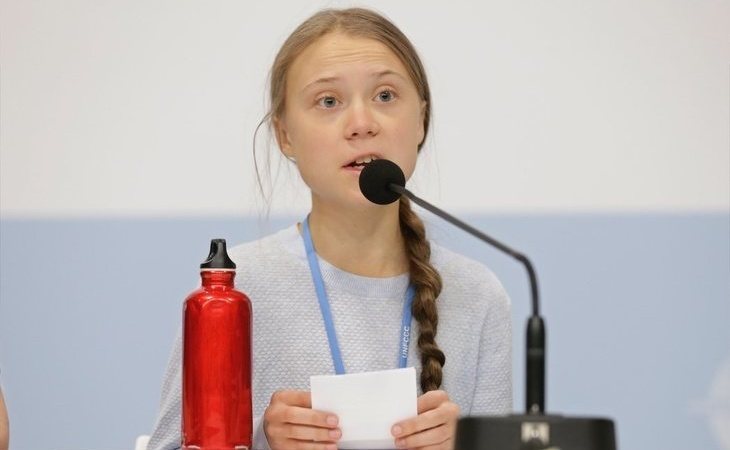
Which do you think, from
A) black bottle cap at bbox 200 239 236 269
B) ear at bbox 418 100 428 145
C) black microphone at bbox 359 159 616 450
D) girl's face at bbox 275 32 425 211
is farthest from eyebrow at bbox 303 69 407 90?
black microphone at bbox 359 159 616 450

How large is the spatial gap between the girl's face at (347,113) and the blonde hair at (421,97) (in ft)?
0.07

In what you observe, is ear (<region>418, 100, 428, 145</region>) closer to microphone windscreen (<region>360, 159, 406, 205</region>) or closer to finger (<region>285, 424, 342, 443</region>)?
microphone windscreen (<region>360, 159, 406, 205</region>)

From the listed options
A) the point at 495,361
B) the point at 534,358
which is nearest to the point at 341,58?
the point at 495,361

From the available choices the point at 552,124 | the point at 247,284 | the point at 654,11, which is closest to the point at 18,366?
the point at 247,284

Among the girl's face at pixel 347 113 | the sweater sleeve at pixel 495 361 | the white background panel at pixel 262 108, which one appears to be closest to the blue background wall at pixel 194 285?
the white background panel at pixel 262 108

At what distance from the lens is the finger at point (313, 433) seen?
4.61 feet

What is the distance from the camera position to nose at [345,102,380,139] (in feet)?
5.54

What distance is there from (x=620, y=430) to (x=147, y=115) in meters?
1.10

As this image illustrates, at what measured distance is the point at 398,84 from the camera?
1.78 m

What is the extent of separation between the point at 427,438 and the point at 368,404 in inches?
3.3

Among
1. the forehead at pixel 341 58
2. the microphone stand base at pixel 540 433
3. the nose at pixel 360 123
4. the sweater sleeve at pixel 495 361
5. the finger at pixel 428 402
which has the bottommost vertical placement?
the microphone stand base at pixel 540 433

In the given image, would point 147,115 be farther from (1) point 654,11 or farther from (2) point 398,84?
(1) point 654,11

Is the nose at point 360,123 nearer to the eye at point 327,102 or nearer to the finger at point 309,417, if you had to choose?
the eye at point 327,102

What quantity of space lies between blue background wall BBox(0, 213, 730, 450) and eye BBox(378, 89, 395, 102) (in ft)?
1.90
